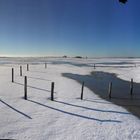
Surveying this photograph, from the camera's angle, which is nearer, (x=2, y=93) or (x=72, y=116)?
(x=72, y=116)

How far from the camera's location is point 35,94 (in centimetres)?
1939

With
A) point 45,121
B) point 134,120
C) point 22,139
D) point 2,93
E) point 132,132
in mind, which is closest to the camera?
point 22,139

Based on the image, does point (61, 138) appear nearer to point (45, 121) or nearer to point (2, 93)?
point (45, 121)

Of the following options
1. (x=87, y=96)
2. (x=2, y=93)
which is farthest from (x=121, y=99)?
(x=2, y=93)

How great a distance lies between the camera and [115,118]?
1328cm

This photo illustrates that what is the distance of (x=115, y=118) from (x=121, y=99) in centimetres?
651

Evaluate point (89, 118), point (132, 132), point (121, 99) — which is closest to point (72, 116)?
point (89, 118)

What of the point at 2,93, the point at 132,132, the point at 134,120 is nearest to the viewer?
the point at 132,132

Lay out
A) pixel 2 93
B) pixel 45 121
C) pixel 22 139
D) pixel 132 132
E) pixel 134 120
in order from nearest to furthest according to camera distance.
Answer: pixel 22 139 → pixel 132 132 → pixel 45 121 → pixel 134 120 → pixel 2 93

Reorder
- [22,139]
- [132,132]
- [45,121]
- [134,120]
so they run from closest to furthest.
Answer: [22,139], [132,132], [45,121], [134,120]

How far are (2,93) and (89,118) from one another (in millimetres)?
9302

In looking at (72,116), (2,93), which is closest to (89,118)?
(72,116)

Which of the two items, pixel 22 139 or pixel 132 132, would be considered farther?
pixel 132 132

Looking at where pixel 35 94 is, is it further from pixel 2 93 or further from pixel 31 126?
pixel 31 126
